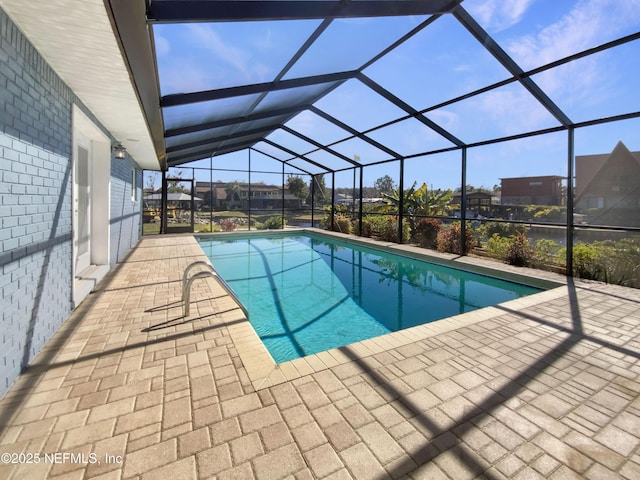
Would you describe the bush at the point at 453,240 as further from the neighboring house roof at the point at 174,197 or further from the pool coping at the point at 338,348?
the neighboring house roof at the point at 174,197

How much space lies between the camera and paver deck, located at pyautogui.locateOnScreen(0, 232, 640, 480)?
5.23ft

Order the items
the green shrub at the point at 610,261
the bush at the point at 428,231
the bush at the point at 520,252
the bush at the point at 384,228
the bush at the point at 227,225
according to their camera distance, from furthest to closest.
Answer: the bush at the point at 227,225, the bush at the point at 384,228, the bush at the point at 428,231, the bush at the point at 520,252, the green shrub at the point at 610,261

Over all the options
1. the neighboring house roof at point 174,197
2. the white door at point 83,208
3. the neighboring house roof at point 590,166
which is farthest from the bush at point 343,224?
the white door at point 83,208

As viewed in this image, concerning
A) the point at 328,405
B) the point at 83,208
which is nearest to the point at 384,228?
the point at 83,208

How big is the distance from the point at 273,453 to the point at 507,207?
9.71 metres

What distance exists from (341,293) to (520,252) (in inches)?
161

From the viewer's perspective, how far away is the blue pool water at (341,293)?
4.29m

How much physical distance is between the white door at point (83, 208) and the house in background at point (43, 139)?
0.91m

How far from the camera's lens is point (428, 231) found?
372 inches

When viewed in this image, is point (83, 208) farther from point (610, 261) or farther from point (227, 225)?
point (227, 225)

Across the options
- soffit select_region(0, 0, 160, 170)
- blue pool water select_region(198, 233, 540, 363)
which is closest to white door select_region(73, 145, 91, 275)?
soffit select_region(0, 0, 160, 170)

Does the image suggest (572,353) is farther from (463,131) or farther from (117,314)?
(463,131)

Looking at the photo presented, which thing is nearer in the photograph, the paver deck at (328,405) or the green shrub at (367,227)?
the paver deck at (328,405)

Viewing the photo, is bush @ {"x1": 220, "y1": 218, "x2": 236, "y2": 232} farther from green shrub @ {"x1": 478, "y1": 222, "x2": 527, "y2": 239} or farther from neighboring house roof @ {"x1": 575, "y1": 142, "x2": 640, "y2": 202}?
neighboring house roof @ {"x1": 575, "y1": 142, "x2": 640, "y2": 202}
